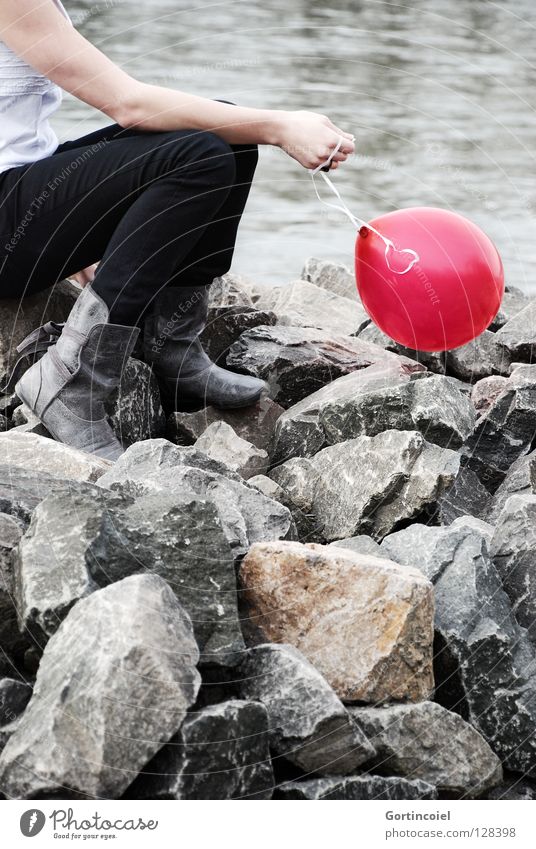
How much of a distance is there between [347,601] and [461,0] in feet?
55.5

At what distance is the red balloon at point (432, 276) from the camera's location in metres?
2.56

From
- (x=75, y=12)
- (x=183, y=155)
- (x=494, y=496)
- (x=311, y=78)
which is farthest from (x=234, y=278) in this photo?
(x=75, y=12)

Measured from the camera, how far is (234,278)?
4.49 m

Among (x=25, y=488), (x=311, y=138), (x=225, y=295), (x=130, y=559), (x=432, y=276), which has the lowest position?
(x=225, y=295)

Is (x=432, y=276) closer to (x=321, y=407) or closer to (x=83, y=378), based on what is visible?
(x=321, y=407)

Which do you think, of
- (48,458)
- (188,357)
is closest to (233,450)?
(188,357)

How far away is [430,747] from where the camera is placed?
1810 millimetres

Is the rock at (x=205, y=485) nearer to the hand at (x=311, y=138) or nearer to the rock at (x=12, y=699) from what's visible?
the rock at (x=12, y=699)

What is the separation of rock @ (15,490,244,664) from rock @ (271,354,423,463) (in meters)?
0.93

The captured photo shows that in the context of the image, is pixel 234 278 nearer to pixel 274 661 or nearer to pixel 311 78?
pixel 274 661

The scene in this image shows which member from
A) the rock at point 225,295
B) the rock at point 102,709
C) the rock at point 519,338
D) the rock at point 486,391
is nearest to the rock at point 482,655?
the rock at point 102,709

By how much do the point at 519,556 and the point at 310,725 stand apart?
0.71m

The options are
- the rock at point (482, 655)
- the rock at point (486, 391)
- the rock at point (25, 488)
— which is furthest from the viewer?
the rock at point (486, 391)

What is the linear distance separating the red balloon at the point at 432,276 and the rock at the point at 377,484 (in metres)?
0.30
